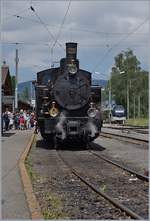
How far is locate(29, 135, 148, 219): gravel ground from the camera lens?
8.76m

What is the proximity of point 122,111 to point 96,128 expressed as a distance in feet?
207

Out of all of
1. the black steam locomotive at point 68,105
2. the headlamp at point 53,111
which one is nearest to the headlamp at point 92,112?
the black steam locomotive at point 68,105

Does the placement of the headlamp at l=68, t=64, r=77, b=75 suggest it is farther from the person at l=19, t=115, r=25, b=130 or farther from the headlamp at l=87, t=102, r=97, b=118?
the person at l=19, t=115, r=25, b=130

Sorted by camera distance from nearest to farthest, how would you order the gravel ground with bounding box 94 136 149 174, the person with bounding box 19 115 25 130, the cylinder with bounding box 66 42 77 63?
the gravel ground with bounding box 94 136 149 174 < the cylinder with bounding box 66 42 77 63 < the person with bounding box 19 115 25 130

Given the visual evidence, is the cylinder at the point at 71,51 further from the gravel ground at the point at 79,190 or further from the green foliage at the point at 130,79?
the green foliage at the point at 130,79

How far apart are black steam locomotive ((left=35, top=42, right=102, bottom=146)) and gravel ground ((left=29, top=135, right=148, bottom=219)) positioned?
355 cm

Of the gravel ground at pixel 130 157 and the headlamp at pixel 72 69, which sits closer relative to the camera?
the gravel ground at pixel 130 157

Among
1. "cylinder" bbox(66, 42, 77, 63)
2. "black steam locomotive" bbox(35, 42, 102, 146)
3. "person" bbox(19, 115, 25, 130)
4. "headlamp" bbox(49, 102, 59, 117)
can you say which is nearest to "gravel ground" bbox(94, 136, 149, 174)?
"black steam locomotive" bbox(35, 42, 102, 146)

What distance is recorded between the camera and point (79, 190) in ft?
37.0

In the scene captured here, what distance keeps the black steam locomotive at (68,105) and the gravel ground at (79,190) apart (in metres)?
3.55

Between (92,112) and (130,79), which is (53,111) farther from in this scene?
(130,79)

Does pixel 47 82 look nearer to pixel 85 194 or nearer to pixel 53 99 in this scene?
pixel 53 99

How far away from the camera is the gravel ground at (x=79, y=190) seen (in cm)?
876

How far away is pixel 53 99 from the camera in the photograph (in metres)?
21.9
